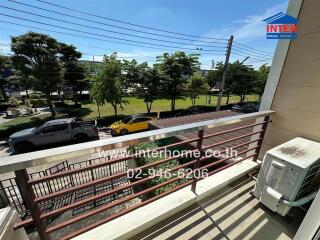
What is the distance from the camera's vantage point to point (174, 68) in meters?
13.5

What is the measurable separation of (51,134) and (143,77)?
24.7 feet

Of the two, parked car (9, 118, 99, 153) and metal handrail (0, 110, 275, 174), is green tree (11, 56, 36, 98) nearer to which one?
parked car (9, 118, 99, 153)

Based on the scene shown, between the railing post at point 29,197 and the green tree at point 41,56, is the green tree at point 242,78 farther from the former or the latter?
the railing post at point 29,197

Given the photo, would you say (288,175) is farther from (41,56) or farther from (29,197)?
(41,56)

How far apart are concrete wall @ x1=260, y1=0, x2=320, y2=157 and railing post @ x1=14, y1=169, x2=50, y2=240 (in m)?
2.50

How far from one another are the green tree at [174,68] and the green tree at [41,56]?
7765mm

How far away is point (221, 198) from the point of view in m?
1.86

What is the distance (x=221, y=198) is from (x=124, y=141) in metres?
1.45

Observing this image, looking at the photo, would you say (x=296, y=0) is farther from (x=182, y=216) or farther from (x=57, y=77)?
(x=57, y=77)

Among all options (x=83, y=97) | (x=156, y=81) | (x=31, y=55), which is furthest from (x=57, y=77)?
(x=83, y=97)

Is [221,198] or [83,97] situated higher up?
[221,198]

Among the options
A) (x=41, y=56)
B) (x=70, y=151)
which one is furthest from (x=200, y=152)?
(x=41, y=56)

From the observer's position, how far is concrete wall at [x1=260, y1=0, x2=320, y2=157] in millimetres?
1646

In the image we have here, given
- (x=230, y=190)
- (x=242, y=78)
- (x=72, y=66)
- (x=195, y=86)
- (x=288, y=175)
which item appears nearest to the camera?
(x=288, y=175)
